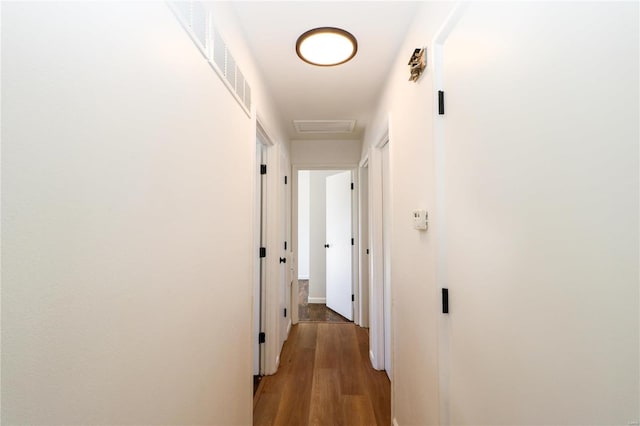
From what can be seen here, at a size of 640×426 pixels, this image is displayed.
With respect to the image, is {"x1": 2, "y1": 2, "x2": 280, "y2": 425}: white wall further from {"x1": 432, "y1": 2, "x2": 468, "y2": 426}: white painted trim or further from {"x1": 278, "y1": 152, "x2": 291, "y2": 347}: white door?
{"x1": 278, "y1": 152, "x2": 291, "y2": 347}: white door

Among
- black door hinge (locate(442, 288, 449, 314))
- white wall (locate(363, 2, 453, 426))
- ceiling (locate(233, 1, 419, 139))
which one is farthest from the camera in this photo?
ceiling (locate(233, 1, 419, 139))

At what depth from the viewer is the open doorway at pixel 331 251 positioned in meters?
3.60

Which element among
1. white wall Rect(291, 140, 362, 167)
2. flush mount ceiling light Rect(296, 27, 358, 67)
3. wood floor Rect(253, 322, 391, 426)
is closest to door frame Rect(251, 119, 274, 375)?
wood floor Rect(253, 322, 391, 426)

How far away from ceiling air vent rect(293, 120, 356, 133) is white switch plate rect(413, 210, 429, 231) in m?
1.89

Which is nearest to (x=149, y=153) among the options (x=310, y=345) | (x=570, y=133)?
(x=570, y=133)

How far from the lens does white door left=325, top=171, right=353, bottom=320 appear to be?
3.61 metres

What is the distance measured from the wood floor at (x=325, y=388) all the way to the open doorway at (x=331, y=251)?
0.81 m

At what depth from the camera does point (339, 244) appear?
3797 millimetres

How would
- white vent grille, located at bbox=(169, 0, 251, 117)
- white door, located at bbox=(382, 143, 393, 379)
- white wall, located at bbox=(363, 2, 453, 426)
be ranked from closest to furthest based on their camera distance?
white vent grille, located at bbox=(169, 0, 251, 117), white wall, located at bbox=(363, 2, 453, 426), white door, located at bbox=(382, 143, 393, 379)

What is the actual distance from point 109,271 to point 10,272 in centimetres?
18

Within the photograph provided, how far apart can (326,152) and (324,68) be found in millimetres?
1626

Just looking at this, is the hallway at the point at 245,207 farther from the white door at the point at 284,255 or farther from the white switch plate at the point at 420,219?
the white door at the point at 284,255

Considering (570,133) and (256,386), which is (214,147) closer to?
(570,133)

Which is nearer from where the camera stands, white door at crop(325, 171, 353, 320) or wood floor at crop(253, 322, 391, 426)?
wood floor at crop(253, 322, 391, 426)
